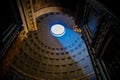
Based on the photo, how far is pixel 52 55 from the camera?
2289 centimetres

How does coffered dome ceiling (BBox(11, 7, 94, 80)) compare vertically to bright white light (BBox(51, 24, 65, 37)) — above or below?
below

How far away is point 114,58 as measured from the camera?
754 cm

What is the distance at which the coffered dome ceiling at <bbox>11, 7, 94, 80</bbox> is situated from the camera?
792 inches

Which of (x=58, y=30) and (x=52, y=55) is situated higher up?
(x=58, y=30)

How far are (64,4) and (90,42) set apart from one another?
163 inches

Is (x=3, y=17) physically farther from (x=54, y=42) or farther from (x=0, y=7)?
(x=54, y=42)

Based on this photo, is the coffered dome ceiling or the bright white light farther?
the bright white light

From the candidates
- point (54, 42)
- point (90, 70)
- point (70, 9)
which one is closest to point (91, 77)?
point (90, 70)

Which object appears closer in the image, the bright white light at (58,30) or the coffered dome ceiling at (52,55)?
the coffered dome ceiling at (52,55)

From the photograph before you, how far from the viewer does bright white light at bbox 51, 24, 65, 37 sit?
24906mm

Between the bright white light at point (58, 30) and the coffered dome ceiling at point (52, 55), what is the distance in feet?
1.58

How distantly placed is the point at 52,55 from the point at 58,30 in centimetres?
401

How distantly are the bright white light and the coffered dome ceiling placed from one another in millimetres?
482

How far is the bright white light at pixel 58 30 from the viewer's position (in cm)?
2491
